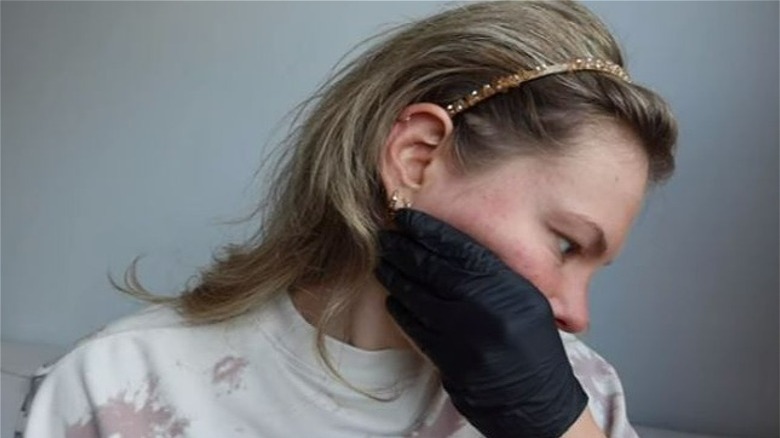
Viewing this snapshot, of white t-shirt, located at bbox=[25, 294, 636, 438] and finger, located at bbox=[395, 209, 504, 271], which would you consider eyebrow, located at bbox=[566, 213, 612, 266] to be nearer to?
finger, located at bbox=[395, 209, 504, 271]

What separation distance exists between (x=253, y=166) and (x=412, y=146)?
0.55 metres

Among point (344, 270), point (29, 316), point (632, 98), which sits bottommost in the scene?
point (29, 316)

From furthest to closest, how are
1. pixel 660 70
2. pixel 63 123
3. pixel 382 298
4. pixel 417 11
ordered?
1. pixel 63 123
2. pixel 417 11
3. pixel 660 70
4. pixel 382 298

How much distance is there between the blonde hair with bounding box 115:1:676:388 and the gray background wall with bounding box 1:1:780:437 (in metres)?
0.27

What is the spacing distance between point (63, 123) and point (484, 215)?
0.86 meters

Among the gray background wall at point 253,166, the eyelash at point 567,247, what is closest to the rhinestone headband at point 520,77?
the eyelash at point 567,247

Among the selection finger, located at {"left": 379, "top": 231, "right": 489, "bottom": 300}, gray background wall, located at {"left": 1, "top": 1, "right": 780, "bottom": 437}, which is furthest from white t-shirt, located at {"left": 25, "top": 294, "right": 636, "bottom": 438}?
gray background wall, located at {"left": 1, "top": 1, "right": 780, "bottom": 437}

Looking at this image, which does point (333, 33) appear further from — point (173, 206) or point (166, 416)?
point (166, 416)

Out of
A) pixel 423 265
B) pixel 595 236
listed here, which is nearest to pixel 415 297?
pixel 423 265

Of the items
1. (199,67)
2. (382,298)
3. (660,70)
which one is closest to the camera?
(382,298)

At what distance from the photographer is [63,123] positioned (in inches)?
53.6

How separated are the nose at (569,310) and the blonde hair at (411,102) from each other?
0.33 feet

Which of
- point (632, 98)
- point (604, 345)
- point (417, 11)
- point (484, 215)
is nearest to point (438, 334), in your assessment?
point (484, 215)

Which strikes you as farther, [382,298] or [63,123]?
[63,123]
